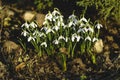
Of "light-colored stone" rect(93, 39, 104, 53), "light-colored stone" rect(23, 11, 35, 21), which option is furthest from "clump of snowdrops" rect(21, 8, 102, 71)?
"light-colored stone" rect(23, 11, 35, 21)

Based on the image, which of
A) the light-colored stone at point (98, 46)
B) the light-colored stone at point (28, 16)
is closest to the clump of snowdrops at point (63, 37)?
the light-colored stone at point (98, 46)

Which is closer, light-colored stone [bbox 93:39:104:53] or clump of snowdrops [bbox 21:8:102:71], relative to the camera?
clump of snowdrops [bbox 21:8:102:71]

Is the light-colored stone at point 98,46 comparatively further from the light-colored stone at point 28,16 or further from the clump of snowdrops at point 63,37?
the light-colored stone at point 28,16

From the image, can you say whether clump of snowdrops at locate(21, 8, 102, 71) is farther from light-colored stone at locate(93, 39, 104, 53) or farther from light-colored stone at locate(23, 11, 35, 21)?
light-colored stone at locate(23, 11, 35, 21)

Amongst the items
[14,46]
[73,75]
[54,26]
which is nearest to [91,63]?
[73,75]

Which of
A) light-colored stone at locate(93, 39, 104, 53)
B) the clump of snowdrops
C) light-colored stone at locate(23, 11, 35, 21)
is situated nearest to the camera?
the clump of snowdrops

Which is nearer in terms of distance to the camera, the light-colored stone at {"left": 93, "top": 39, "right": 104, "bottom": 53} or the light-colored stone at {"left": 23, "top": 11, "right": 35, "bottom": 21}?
the light-colored stone at {"left": 93, "top": 39, "right": 104, "bottom": 53}

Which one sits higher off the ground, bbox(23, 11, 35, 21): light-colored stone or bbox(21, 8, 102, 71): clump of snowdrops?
bbox(23, 11, 35, 21): light-colored stone

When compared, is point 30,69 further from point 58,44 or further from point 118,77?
point 118,77

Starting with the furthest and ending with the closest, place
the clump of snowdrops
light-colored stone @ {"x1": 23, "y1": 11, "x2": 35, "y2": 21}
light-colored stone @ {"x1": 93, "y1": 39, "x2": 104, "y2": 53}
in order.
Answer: light-colored stone @ {"x1": 23, "y1": 11, "x2": 35, "y2": 21}, light-colored stone @ {"x1": 93, "y1": 39, "x2": 104, "y2": 53}, the clump of snowdrops

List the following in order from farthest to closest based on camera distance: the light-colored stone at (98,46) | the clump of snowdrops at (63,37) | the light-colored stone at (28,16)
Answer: the light-colored stone at (28,16), the light-colored stone at (98,46), the clump of snowdrops at (63,37)
